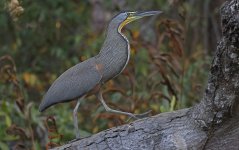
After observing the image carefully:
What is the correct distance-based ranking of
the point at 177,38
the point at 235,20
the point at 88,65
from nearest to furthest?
the point at 235,20 < the point at 88,65 < the point at 177,38

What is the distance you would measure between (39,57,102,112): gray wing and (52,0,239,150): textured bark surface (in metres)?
0.26

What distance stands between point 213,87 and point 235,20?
328 millimetres

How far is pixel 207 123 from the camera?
2621 millimetres

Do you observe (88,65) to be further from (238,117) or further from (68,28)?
(68,28)

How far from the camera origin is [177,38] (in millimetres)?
4559

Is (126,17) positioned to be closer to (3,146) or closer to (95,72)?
(95,72)

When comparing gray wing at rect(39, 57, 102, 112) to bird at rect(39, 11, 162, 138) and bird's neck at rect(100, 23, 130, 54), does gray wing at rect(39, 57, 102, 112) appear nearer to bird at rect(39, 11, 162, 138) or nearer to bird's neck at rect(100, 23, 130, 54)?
bird at rect(39, 11, 162, 138)

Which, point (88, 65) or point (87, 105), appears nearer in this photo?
point (88, 65)

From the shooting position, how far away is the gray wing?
3.01 metres

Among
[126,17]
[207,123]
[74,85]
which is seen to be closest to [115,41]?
[126,17]

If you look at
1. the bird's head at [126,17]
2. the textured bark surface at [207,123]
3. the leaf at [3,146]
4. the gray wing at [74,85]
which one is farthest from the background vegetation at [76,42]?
the textured bark surface at [207,123]

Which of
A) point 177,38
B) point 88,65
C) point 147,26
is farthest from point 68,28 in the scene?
point 88,65

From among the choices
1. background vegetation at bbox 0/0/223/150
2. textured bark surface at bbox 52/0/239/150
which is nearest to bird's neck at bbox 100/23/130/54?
textured bark surface at bbox 52/0/239/150

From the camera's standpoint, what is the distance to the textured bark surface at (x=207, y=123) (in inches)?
95.7
